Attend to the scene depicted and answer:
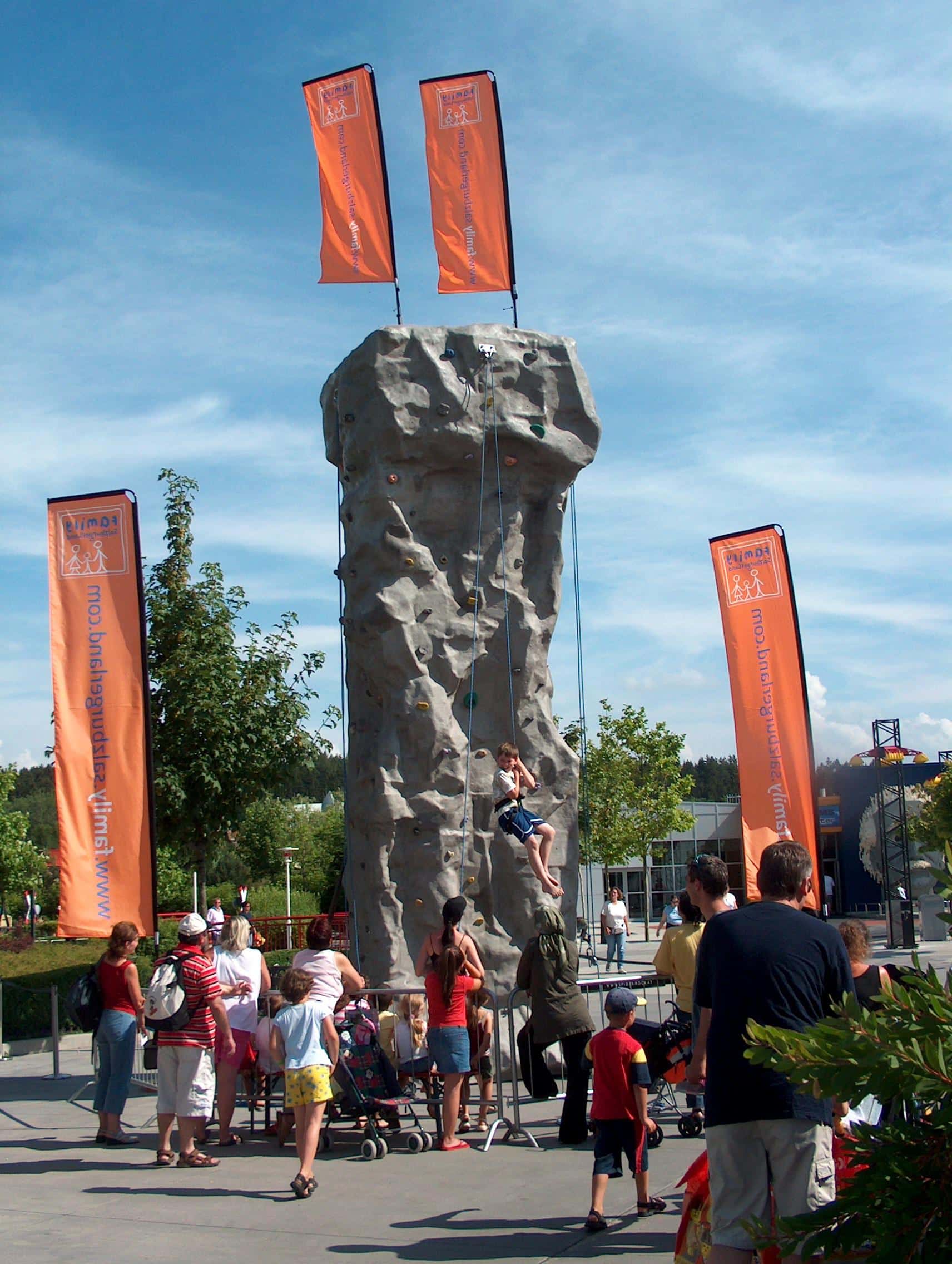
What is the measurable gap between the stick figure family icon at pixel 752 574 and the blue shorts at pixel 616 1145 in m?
7.74

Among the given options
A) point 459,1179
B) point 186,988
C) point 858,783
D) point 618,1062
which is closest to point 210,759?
point 186,988

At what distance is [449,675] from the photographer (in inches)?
479

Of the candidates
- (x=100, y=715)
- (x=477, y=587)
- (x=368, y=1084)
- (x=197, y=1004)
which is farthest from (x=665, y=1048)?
(x=100, y=715)

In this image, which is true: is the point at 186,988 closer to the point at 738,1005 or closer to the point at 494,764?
the point at 494,764

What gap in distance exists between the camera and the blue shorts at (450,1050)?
8430mm

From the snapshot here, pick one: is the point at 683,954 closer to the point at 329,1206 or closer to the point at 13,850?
the point at 329,1206

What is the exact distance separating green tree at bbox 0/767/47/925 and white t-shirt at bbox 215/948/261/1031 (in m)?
26.2

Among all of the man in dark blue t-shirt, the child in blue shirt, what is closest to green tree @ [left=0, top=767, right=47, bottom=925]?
the child in blue shirt

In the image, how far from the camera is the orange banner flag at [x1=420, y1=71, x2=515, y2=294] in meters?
13.2

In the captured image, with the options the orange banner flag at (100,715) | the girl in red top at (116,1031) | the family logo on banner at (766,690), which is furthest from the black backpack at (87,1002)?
the family logo on banner at (766,690)

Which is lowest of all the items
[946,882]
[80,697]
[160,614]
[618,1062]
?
[618,1062]

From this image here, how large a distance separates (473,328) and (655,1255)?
29.9ft

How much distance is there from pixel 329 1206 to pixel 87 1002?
308 cm

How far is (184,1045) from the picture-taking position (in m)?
8.39
